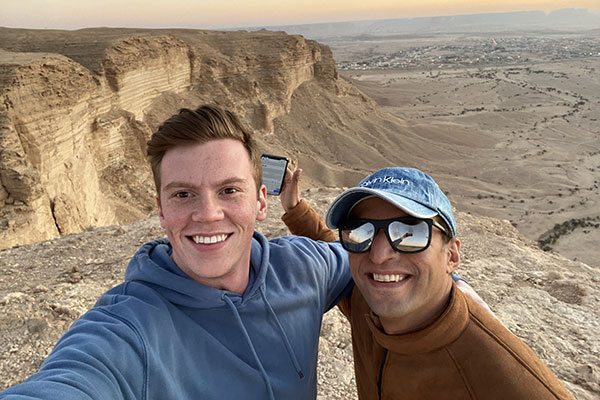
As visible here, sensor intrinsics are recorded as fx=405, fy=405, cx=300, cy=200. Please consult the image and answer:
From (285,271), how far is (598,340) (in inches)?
211

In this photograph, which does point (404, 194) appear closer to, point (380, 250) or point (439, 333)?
point (380, 250)

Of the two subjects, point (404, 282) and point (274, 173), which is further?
point (274, 173)

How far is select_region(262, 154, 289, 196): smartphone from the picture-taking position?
3.51 meters

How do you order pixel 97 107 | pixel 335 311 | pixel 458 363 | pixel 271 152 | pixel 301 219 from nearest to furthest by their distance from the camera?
1. pixel 458 363
2. pixel 301 219
3. pixel 335 311
4. pixel 97 107
5. pixel 271 152

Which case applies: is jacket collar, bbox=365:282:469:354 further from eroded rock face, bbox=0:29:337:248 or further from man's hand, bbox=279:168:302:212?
eroded rock face, bbox=0:29:337:248

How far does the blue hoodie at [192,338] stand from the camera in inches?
64.4

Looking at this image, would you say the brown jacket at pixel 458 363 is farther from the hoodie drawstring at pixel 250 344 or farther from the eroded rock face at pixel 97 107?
the eroded rock face at pixel 97 107

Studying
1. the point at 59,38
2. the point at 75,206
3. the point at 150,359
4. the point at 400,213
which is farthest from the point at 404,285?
the point at 59,38

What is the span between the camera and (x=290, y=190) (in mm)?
3555

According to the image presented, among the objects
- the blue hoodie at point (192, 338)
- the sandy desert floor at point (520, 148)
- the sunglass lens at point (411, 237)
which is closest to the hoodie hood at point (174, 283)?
the blue hoodie at point (192, 338)

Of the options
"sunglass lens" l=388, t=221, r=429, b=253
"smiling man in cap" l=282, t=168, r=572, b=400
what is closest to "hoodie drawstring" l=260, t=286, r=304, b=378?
"smiling man in cap" l=282, t=168, r=572, b=400

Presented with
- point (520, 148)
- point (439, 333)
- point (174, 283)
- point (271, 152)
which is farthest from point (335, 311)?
point (520, 148)

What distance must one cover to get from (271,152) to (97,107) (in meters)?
10.1

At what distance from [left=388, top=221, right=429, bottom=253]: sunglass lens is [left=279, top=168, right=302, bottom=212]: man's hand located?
1.59 m
